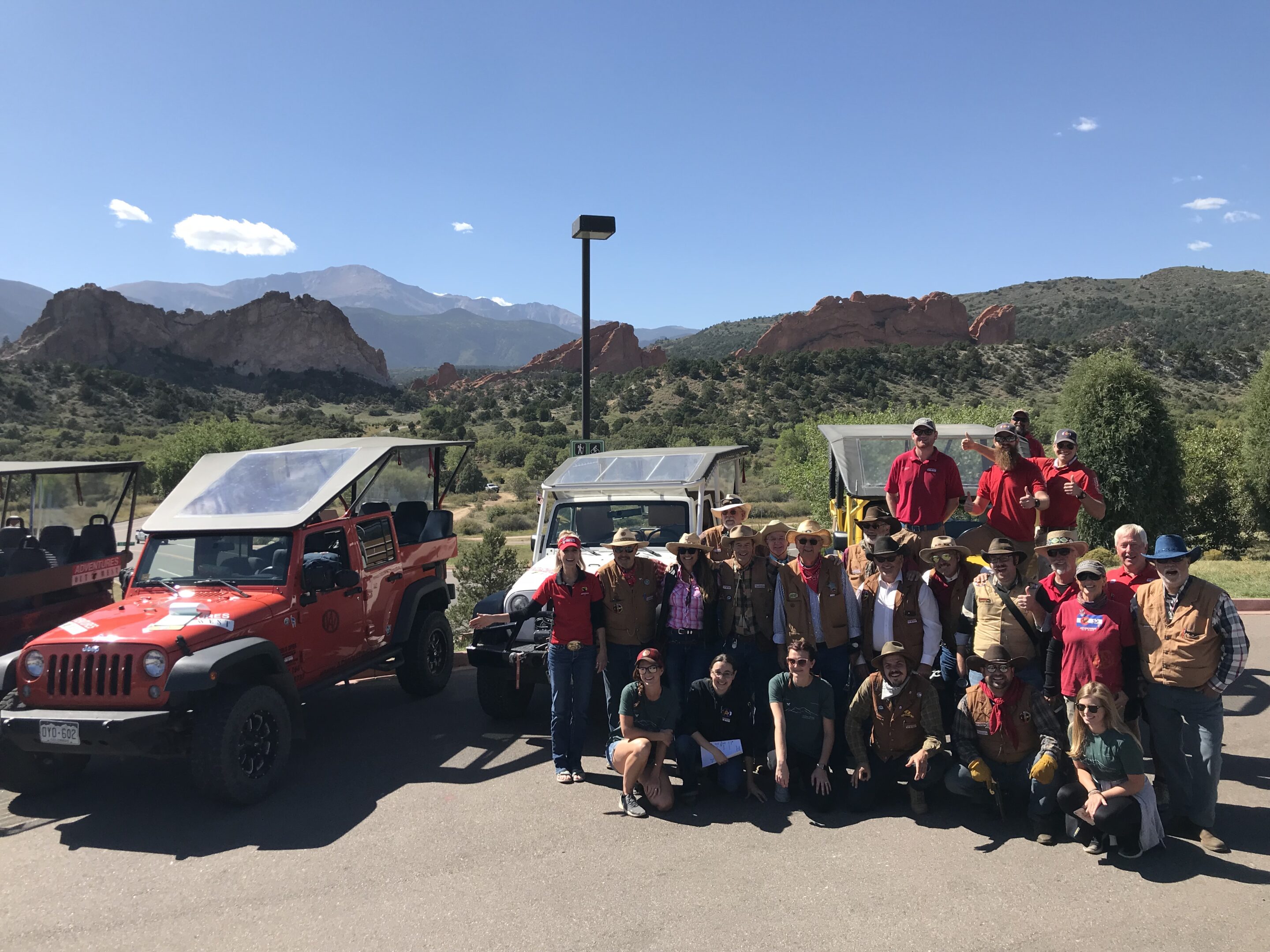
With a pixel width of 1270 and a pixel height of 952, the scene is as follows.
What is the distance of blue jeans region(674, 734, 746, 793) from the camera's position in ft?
18.6

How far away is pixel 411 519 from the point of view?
965 centimetres

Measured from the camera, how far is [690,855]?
4914 millimetres

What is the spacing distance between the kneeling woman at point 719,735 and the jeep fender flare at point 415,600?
3210mm

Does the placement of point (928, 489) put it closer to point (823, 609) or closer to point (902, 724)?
point (823, 609)

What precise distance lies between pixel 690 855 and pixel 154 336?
317 ft

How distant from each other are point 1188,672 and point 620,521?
4777mm

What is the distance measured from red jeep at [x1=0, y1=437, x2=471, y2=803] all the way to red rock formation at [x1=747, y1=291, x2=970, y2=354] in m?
92.6

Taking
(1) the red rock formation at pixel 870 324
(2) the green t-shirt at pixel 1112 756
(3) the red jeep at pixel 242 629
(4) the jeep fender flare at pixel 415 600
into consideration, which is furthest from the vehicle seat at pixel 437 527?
(1) the red rock formation at pixel 870 324

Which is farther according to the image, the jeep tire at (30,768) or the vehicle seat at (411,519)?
the vehicle seat at (411,519)

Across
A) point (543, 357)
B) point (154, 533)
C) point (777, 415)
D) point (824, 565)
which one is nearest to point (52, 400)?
point (777, 415)

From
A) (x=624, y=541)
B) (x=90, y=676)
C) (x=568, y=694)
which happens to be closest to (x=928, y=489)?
(x=624, y=541)

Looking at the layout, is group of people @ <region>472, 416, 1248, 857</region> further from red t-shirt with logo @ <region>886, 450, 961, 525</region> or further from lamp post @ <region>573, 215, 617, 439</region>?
lamp post @ <region>573, 215, 617, 439</region>

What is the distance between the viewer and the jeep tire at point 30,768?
19.1ft

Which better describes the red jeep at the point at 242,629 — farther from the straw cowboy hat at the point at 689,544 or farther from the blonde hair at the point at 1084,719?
the blonde hair at the point at 1084,719
